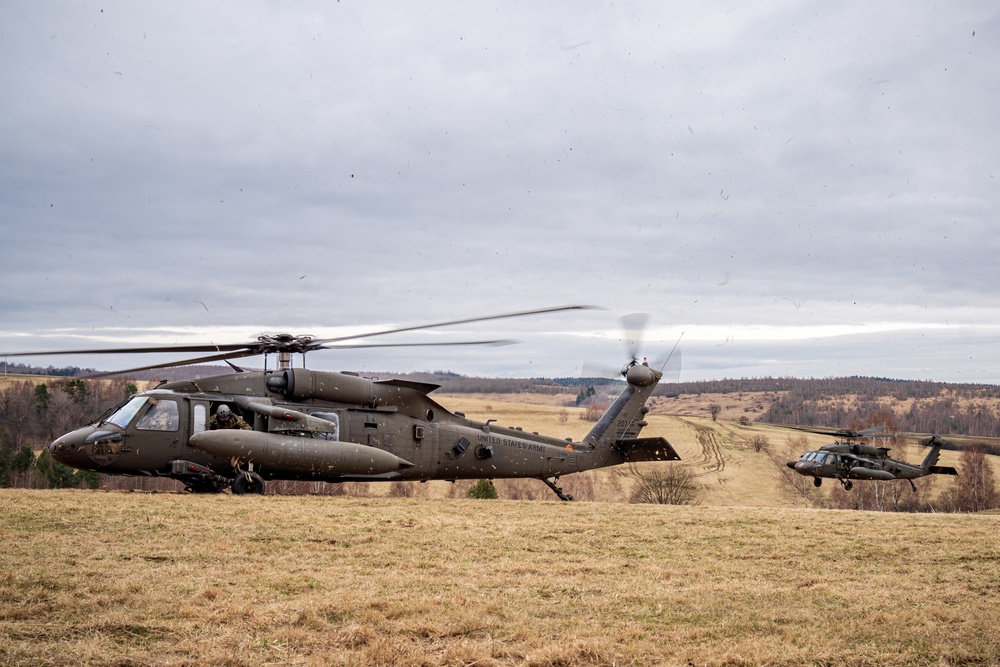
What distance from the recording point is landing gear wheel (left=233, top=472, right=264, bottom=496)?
20895 mm

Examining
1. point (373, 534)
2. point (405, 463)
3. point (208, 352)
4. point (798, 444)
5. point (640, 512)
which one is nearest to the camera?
point (373, 534)

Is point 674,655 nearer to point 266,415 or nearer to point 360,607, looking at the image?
point 360,607

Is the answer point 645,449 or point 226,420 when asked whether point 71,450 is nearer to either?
point 226,420

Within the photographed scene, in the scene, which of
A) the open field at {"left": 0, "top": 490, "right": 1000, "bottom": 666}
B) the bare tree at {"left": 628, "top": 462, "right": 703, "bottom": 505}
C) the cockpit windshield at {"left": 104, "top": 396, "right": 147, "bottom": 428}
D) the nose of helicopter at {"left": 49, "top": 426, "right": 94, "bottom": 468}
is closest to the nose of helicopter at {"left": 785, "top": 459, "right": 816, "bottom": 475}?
the bare tree at {"left": 628, "top": 462, "right": 703, "bottom": 505}

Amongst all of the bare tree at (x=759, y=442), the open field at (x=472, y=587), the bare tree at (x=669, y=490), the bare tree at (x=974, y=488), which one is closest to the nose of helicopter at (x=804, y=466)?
the bare tree at (x=669, y=490)

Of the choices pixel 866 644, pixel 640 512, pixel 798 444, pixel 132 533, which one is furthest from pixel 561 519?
pixel 798 444

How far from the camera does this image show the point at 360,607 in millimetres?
9352

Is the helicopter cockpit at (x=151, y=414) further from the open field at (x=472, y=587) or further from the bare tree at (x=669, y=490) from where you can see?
the bare tree at (x=669, y=490)

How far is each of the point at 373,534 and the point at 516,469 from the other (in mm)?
11247

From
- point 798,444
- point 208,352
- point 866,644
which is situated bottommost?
point 798,444

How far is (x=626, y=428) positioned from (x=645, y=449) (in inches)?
41.0

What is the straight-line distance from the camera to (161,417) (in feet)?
67.7

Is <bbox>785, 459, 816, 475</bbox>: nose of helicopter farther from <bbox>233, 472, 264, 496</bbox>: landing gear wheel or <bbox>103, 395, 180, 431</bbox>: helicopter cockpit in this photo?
<bbox>103, 395, 180, 431</bbox>: helicopter cockpit

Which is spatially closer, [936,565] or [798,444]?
[936,565]
